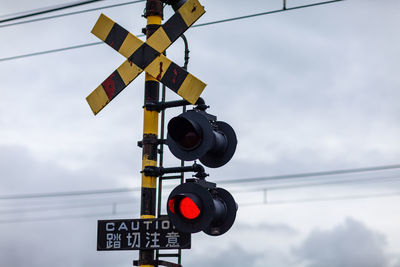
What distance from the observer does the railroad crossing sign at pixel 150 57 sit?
231 inches

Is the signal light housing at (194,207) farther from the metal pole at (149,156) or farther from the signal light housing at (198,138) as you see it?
the metal pole at (149,156)

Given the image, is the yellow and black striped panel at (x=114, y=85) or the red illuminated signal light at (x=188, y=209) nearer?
the red illuminated signal light at (x=188, y=209)

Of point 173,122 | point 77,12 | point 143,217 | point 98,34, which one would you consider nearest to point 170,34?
point 98,34

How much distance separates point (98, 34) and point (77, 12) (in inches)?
118

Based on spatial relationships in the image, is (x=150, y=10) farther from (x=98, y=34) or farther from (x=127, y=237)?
(x=127, y=237)

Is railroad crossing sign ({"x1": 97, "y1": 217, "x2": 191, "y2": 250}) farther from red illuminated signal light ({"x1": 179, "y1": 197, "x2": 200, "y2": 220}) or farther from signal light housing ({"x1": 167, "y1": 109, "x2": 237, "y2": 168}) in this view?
signal light housing ({"x1": 167, "y1": 109, "x2": 237, "y2": 168})

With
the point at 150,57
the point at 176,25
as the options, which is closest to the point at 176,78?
the point at 150,57

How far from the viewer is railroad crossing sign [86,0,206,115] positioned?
5.87 meters

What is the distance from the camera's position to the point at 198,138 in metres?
5.23

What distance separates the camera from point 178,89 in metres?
5.84

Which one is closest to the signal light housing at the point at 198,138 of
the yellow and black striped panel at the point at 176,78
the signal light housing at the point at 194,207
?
the signal light housing at the point at 194,207

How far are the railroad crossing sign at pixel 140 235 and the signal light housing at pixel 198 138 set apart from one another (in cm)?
83

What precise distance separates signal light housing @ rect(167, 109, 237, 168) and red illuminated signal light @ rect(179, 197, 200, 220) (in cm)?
35

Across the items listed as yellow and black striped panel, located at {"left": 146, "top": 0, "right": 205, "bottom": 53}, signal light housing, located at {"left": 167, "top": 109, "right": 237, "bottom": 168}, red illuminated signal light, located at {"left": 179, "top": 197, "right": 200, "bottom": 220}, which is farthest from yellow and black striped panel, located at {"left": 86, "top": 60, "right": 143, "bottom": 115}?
red illuminated signal light, located at {"left": 179, "top": 197, "right": 200, "bottom": 220}
